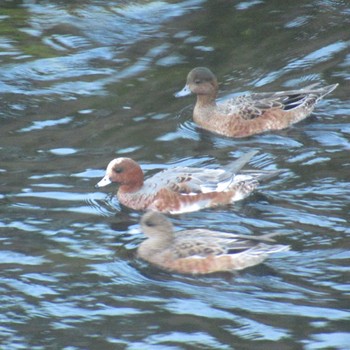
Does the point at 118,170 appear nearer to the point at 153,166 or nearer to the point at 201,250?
the point at 153,166

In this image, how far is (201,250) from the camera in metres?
10.7

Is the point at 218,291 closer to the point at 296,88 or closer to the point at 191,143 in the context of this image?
the point at 191,143

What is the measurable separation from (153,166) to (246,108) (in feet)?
6.61

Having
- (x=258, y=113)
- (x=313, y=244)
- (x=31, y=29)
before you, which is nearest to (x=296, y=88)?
(x=258, y=113)

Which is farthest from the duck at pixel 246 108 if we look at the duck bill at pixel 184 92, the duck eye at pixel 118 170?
the duck eye at pixel 118 170

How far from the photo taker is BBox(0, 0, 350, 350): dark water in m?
9.52

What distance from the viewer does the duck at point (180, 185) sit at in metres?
12.5

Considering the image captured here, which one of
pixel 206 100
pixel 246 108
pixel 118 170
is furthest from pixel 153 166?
pixel 206 100

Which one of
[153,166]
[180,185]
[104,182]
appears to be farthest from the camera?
[153,166]

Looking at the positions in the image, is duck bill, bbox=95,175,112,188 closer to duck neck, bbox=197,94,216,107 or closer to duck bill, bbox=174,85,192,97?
duck neck, bbox=197,94,216,107

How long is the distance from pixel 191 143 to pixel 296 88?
8.11ft

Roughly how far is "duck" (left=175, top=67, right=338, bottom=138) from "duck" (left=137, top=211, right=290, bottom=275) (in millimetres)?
4022

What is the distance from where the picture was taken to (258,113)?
48.8 feet

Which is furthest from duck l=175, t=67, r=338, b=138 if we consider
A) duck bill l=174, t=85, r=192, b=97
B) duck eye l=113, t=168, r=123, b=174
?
duck eye l=113, t=168, r=123, b=174
